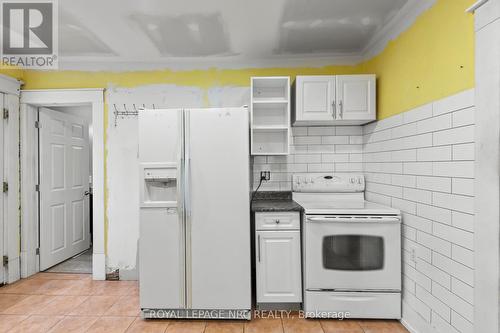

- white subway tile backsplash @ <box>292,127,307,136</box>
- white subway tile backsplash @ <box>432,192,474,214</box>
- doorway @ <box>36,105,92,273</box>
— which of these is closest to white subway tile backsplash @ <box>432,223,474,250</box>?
white subway tile backsplash @ <box>432,192,474,214</box>

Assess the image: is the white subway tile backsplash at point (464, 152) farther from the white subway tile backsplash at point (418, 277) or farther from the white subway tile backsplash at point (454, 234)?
the white subway tile backsplash at point (418, 277)

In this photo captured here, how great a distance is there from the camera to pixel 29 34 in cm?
249

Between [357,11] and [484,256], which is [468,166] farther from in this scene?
[357,11]

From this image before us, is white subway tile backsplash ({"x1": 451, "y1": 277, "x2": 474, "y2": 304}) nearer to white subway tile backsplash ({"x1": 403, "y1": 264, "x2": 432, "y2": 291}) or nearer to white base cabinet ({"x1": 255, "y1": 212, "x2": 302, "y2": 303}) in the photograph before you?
white subway tile backsplash ({"x1": 403, "y1": 264, "x2": 432, "y2": 291})

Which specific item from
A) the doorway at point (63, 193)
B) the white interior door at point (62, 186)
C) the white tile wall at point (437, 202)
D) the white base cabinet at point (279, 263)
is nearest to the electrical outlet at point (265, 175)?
the white base cabinet at point (279, 263)

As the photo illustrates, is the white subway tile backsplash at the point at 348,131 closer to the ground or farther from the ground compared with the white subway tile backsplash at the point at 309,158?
farther from the ground

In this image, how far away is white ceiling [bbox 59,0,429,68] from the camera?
83.9 inches

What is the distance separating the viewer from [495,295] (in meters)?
1.39

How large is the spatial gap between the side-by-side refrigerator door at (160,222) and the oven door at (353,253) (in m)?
1.09

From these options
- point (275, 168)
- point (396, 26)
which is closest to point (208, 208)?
point (275, 168)

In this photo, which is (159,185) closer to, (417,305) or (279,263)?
(279,263)

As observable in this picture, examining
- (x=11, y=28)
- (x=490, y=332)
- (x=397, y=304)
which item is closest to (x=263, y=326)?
(x=397, y=304)

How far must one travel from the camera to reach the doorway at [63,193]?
3381 mm

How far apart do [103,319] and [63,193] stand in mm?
2037
